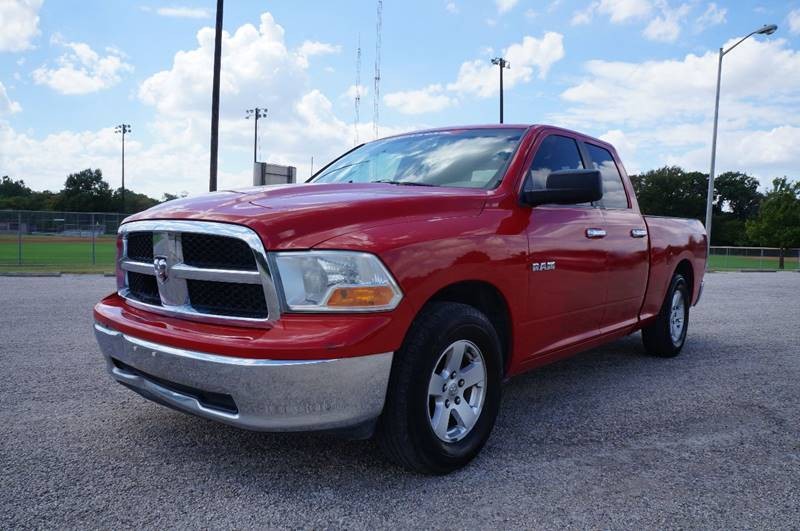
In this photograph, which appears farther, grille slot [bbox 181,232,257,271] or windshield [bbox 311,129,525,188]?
windshield [bbox 311,129,525,188]

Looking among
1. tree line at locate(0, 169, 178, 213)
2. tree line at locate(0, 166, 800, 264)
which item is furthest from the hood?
tree line at locate(0, 169, 178, 213)

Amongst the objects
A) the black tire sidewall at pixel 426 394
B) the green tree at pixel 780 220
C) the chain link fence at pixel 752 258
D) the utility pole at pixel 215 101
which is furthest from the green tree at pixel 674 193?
the black tire sidewall at pixel 426 394

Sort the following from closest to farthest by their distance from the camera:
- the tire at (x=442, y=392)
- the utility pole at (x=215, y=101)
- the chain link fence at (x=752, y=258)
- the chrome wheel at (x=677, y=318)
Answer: the tire at (x=442, y=392) < the chrome wheel at (x=677, y=318) < the utility pole at (x=215, y=101) < the chain link fence at (x=752, y=258)

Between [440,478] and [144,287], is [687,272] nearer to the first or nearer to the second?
[440,478]

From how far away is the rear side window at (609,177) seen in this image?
4.71 meters

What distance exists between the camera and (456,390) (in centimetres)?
301

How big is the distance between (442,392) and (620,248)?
216cm

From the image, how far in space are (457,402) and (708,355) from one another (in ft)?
13.2

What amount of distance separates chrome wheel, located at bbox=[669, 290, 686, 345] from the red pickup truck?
84.6 inches

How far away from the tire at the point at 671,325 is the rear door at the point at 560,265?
1653mm

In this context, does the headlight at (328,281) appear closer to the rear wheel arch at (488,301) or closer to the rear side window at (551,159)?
the rear wheel arch at (488,301)

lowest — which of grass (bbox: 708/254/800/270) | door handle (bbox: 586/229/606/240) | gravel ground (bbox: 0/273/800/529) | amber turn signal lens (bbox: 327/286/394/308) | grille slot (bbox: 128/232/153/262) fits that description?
grass (bbox: 708/254/800/270)

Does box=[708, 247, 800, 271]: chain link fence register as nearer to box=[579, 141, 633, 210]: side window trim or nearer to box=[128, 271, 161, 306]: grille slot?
box=[579, 141, 633, 210]: side window trim

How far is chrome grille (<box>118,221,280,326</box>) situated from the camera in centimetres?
260
